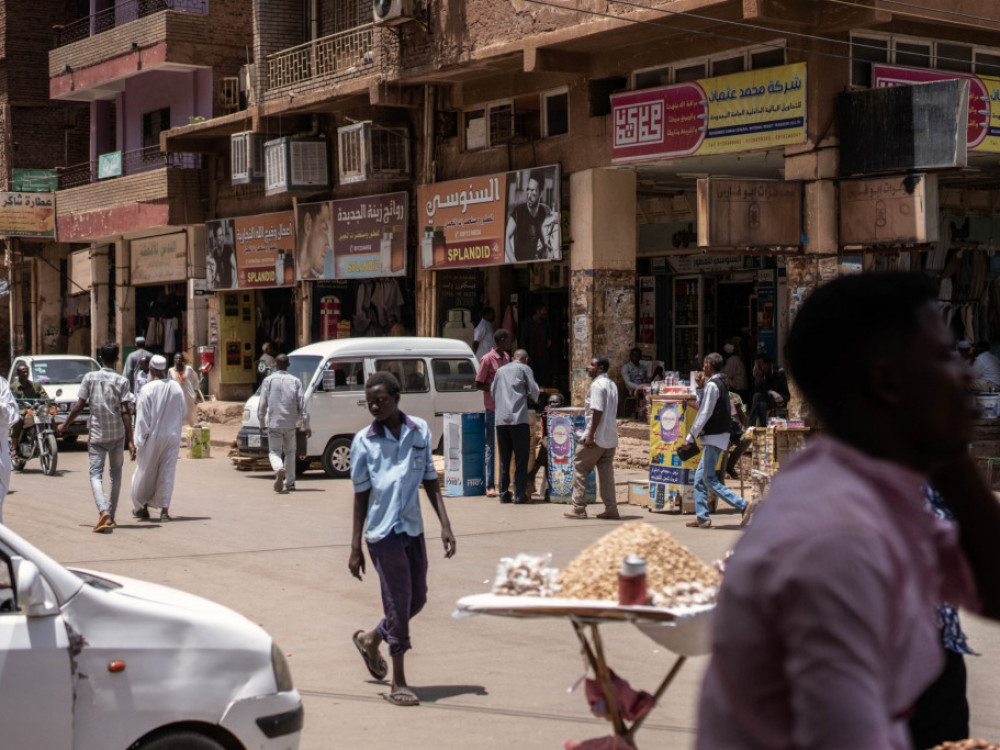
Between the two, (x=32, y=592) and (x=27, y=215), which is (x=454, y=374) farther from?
(x=27, y=215)

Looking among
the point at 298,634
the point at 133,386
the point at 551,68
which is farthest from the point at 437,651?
the point at 133,386

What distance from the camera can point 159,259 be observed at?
32.8 meters

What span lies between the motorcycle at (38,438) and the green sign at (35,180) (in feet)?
57.1

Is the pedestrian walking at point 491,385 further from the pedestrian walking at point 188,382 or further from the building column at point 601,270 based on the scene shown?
the pedestrian walking at point 188,382

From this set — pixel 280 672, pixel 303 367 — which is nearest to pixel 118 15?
pixel 303 367

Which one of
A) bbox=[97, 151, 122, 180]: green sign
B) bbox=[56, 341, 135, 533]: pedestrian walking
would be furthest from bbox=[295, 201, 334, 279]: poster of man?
bbox=[56, 341, 135, 533]: pedestrian walking

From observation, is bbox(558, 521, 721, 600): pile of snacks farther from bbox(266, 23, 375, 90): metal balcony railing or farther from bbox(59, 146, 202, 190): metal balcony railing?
bbox(59, 146, 202, 190): metal balcony railing

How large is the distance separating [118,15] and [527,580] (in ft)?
110

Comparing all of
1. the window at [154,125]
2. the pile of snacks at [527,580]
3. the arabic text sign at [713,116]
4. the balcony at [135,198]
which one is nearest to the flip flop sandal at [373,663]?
the pile of snacks at [527,580]

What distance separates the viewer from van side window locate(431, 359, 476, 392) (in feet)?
64.4

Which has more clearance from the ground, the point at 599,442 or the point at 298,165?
the point at 298,165

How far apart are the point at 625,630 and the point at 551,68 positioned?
1195cm

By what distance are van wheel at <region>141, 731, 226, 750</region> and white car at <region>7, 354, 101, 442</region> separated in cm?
1932

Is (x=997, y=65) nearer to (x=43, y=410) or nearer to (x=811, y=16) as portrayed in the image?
(x=811, y=16)
